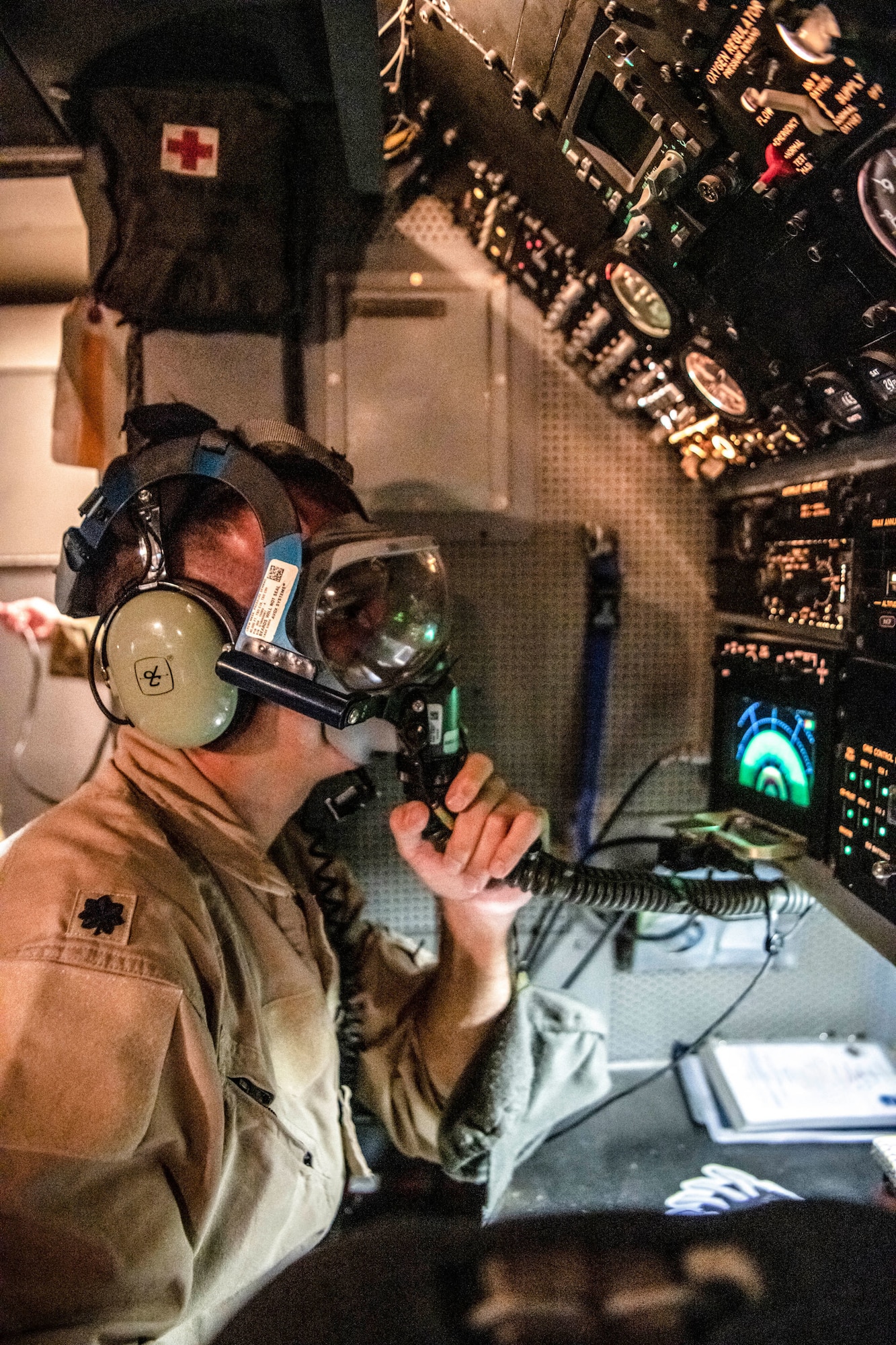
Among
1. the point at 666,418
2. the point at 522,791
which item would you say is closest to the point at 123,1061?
the point at 522,791

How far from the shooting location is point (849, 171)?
Answer: 930 millimetres

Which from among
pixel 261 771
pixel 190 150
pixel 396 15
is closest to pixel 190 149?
pixel 190 150

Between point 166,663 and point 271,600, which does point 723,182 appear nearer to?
point 271,600

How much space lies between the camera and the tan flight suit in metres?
0.94

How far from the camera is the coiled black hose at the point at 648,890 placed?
1.47m

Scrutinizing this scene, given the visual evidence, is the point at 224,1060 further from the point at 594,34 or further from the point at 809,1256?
the point at 594,34

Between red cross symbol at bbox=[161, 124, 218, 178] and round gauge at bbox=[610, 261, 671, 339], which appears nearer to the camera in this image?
round gauge at bbox=[610, 261, 671, 339]

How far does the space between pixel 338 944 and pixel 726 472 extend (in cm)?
168

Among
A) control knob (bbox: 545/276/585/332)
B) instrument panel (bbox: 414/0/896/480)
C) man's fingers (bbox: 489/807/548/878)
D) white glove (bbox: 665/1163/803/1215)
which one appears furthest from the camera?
white glove (bbox: 665/1163/803/1215)

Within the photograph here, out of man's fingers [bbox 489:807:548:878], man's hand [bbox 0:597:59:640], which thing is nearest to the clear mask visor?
man's fingers [bbox 489:807:548:878]

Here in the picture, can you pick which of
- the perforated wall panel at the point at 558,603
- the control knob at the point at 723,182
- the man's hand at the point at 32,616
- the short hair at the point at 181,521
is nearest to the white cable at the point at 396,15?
the perforated wall panel at the point at 558,603

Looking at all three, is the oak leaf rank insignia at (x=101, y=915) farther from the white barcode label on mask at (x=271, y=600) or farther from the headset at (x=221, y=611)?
the white barcode label on mask at (x=271, y=600)

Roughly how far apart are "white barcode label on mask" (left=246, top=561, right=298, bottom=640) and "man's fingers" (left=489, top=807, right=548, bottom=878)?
22.7 inches

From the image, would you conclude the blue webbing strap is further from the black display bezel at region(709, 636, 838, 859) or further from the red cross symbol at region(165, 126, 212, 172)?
the red cross symbol at region(165, 126, 212, 172)
